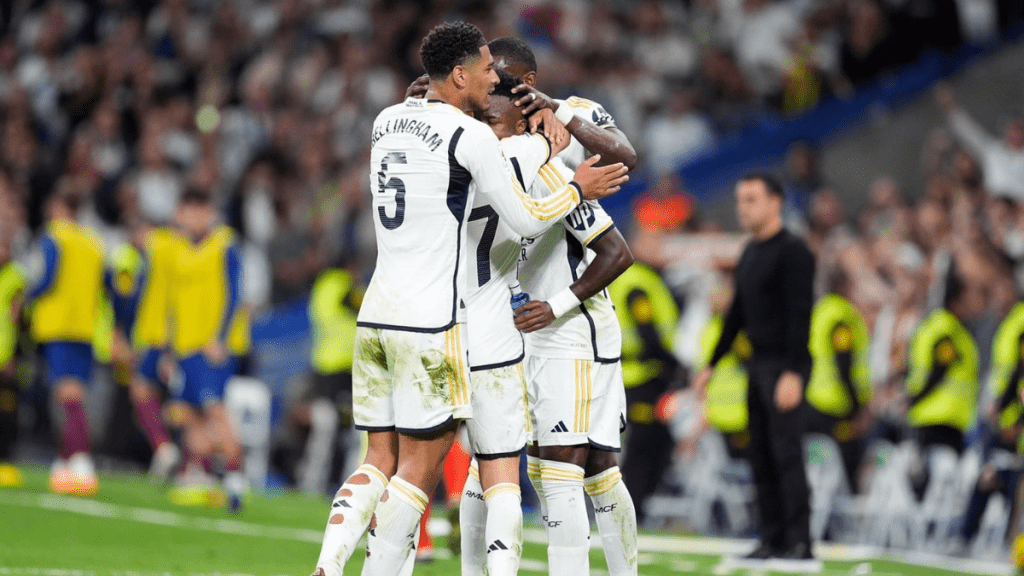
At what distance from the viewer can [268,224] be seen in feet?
61.9

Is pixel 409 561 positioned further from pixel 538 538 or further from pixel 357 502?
pixel 538 538

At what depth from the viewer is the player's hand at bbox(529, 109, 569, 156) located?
254 inches

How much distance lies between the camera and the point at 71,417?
1241 cm

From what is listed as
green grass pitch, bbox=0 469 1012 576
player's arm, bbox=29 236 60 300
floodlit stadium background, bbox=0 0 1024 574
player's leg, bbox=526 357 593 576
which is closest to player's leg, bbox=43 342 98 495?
green grass pitch, bbox=0 469 1012 576

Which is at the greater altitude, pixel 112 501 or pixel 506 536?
pixel 506 536

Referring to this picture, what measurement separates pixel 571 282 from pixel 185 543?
4256 millimetres

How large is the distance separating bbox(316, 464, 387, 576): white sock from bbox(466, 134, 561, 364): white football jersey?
0.66m

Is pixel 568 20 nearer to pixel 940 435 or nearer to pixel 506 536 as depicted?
pixel 940 435

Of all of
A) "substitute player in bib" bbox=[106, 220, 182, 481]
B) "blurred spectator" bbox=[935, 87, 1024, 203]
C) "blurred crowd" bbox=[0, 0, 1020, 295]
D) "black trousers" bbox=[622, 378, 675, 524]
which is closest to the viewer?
"substitute player in bib" bbox=[106, 220, 182, 481]

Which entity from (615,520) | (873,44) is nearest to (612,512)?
(615,520)

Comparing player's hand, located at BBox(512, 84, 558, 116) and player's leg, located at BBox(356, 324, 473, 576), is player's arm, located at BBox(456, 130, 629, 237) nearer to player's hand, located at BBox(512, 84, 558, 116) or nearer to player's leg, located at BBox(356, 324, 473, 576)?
player's hand, located at BBox(512, 84, 558, 116)

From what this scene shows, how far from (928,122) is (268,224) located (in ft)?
27.5

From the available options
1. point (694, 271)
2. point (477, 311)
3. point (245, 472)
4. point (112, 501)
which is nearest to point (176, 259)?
point (112, 501)

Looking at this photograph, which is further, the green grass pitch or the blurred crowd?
the blurred crowd
